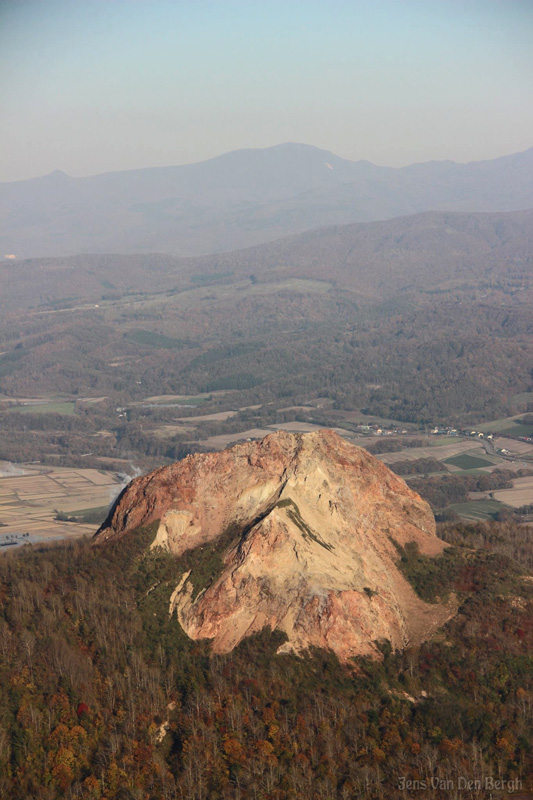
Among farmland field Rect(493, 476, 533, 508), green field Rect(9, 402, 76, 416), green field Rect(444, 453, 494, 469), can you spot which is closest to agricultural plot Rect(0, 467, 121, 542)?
green field Rect(444, 453, 494, 469)

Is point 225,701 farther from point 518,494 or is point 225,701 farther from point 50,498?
point 518,494

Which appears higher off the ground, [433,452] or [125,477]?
[125,477]

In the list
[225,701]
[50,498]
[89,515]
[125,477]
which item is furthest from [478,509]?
[225,701]

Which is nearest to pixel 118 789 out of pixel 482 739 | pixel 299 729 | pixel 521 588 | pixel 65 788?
pixel 65 788

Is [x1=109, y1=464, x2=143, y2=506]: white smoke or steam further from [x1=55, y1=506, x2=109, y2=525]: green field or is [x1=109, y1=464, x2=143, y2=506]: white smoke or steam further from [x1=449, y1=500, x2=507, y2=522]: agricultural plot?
[x1=449, y1=500, x2=507, y2=522]: agricultural plot

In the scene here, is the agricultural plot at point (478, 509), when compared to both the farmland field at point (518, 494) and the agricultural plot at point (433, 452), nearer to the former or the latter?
the farmland field at point (518, 494)

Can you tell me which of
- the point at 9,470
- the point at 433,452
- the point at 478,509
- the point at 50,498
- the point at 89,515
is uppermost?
the point at 89,515
